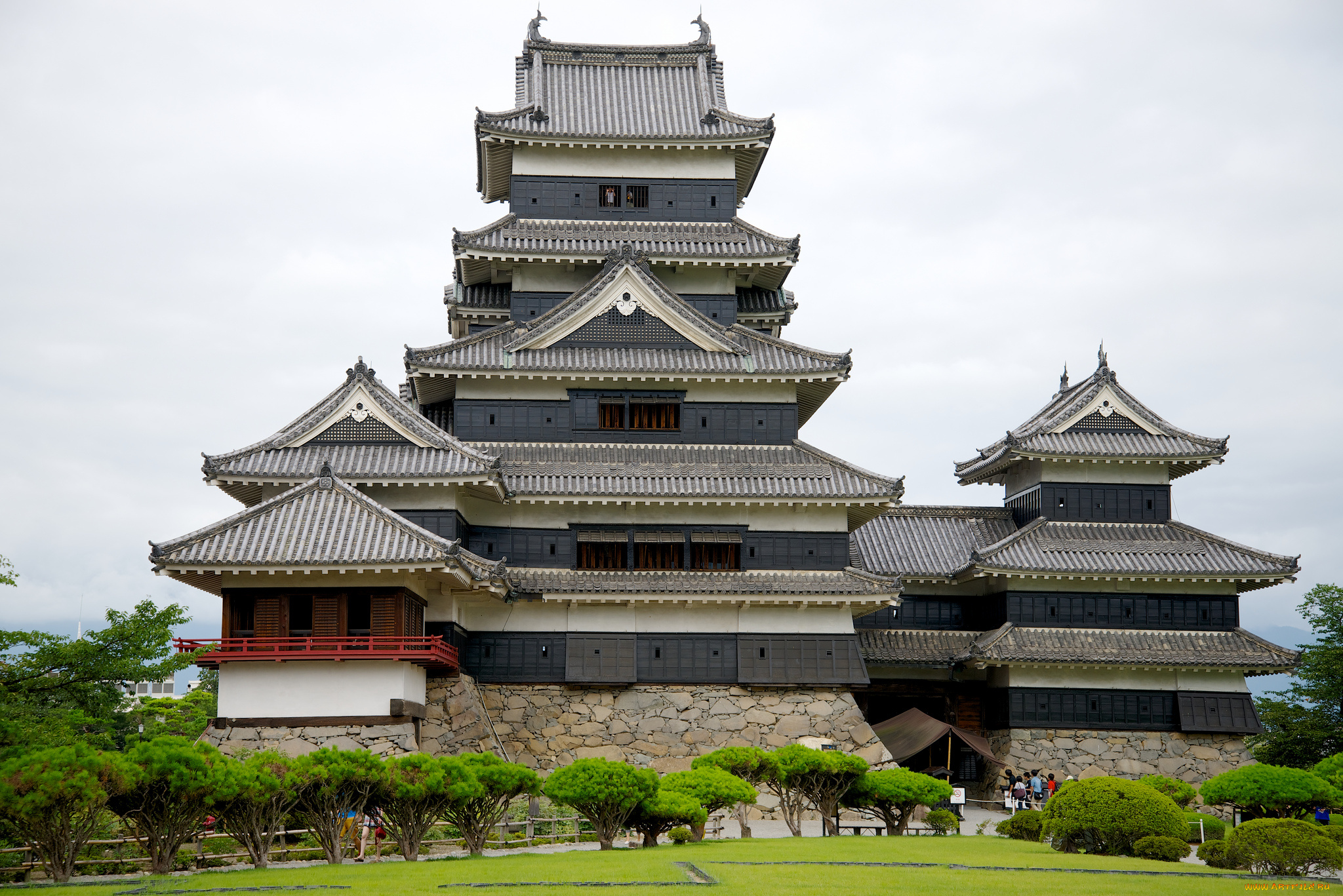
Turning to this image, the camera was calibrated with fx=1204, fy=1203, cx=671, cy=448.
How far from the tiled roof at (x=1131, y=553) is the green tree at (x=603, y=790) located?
54.9ft

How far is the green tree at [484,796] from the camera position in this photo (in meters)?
21.9

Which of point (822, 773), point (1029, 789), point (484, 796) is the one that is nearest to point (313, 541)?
point (484, 796)

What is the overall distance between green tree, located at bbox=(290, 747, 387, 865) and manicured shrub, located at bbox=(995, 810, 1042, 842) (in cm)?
1341

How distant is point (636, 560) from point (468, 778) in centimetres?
1289

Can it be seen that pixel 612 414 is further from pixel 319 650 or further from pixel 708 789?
pixel 708 789

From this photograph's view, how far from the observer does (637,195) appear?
1577 inches

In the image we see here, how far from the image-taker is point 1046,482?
37.9 meters

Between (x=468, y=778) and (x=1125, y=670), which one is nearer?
(x=468, y=778)

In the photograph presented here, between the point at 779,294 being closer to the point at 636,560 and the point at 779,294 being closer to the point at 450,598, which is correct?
the point at 636,560

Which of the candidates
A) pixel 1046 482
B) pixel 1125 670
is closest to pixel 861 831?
pixel 1125 670

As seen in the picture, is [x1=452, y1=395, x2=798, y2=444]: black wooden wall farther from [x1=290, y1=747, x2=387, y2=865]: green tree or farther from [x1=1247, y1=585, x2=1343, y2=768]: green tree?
[x1=1247, y1=585, x2=1343, y2=768]: green tree

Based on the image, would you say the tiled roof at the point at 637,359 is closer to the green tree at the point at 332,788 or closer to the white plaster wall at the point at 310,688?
the white plaster wall at the point at 310,688

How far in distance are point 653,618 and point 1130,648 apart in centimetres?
1447

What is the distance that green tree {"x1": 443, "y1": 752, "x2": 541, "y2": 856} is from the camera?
862 inches
